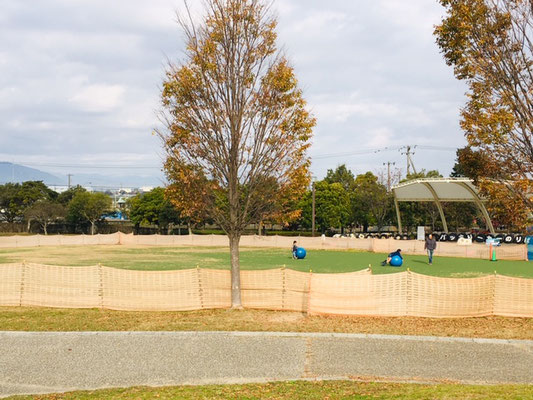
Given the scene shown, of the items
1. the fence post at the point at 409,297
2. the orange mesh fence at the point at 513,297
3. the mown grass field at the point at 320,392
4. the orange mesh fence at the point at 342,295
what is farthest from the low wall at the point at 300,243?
the mown grass field at the point at 320,392

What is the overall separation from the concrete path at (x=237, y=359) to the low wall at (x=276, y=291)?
9.56 feet

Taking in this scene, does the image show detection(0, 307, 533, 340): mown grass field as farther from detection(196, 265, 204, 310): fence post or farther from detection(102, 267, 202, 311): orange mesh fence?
detection(196, 265, 204, 310): fence post

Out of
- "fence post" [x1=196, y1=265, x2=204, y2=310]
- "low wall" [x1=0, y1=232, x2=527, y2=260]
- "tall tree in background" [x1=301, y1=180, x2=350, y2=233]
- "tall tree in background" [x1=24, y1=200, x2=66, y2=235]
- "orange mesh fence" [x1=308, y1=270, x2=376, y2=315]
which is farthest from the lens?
"tall tree in background" [x1=24, y1=200, x2=66, y2=235]

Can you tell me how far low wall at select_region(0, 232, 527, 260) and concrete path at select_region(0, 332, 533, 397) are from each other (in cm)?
2748

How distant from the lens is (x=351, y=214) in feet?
282

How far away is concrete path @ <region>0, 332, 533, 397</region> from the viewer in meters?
9.50

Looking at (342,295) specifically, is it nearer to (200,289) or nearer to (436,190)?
(200,289)

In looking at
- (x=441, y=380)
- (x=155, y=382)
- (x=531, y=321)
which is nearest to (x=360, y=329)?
(x=441, y=380)

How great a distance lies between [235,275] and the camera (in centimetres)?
1644

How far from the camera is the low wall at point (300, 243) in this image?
126ft

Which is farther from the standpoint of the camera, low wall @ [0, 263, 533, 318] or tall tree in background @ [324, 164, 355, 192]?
tall tree in background @ [324, 164, 355, 192]

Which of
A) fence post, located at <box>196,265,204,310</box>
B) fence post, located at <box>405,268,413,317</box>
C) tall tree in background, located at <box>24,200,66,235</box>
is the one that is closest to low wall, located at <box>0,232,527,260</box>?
fence post, located at <box>405,268,413,317</box>

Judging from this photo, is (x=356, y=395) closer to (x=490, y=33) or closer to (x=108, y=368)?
(x=108, y=368)

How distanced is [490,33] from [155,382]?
11.6 meters
